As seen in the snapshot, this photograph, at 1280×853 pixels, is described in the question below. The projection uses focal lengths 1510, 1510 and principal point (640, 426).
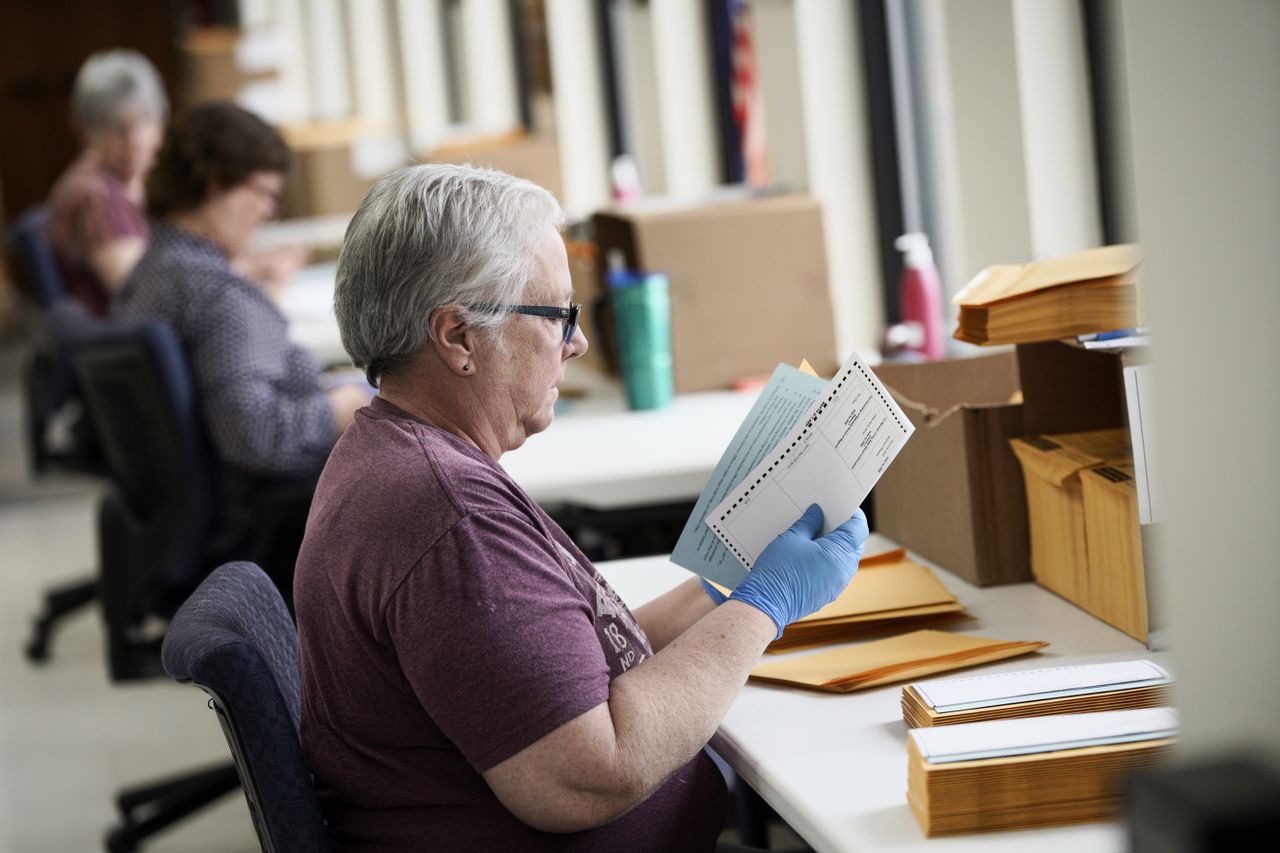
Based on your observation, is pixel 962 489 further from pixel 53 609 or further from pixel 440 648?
pixel 53 609

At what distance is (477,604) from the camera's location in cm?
119

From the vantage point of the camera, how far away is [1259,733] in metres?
0.78

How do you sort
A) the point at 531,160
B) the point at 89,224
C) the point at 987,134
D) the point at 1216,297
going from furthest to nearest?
1. the point at 89,224
2. the point at 531,160
3. the point at 987,134
4. the point at 1216,297

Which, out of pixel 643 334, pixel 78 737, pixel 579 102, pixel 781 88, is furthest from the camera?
pixel 579 102

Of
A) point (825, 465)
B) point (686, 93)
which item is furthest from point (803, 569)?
point (686, 93)

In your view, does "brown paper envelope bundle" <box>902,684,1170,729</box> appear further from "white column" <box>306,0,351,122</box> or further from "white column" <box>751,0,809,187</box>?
"white column" <box>306,0,351,122</box>

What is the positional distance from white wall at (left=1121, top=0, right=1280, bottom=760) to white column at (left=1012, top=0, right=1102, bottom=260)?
1.69m

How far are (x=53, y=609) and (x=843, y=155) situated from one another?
278cm

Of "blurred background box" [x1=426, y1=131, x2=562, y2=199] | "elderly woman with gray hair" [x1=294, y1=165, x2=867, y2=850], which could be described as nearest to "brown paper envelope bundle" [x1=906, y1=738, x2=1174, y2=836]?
"elderly woman with gray hair" [x1=294, y1=165, x2=867, y2=850]

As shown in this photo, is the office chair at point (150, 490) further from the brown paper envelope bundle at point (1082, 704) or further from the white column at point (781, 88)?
the brown paper envelope bundle at point (1082, 704)

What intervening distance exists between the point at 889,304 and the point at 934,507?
64.6 inches

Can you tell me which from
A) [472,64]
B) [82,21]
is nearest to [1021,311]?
[472,64]

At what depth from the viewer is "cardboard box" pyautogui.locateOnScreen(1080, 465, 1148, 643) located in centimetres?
147

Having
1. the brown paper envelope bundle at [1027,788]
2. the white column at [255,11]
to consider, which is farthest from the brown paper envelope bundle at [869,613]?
the white column at [255,11]
